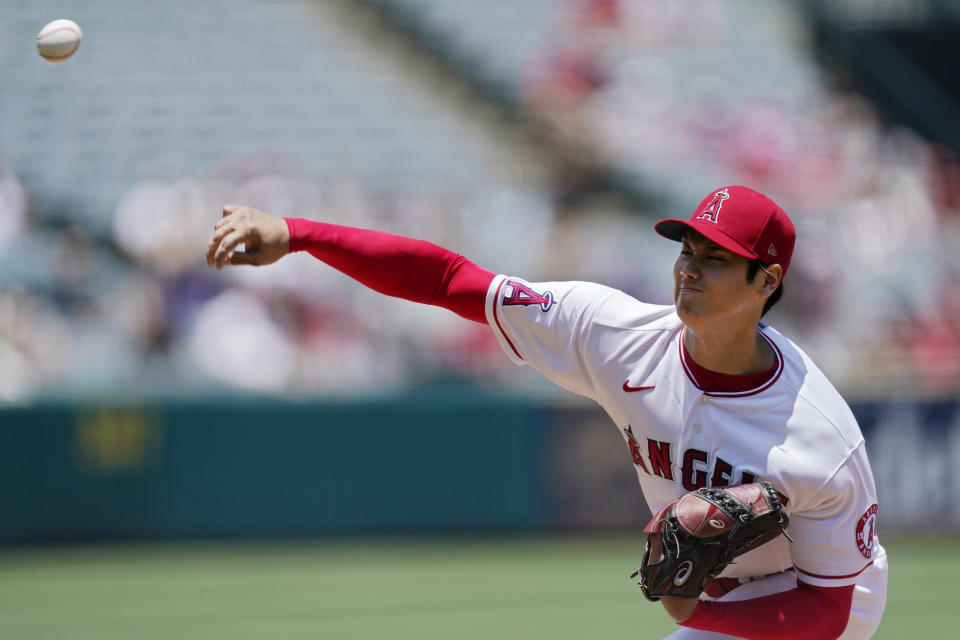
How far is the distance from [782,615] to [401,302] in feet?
22.0

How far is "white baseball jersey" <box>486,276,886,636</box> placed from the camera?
3047 millimetres

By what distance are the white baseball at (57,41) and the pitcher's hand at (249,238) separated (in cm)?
150

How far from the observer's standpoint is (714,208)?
122 inches

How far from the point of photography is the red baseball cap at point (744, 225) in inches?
120

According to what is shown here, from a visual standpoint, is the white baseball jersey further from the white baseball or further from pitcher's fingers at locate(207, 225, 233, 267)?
the white baseball

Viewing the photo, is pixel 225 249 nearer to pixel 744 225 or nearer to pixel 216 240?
pixel 216 240

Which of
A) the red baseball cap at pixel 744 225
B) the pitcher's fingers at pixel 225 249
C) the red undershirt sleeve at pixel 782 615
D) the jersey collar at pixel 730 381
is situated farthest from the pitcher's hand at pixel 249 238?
the red undershirt sleeve at pixel 782 615

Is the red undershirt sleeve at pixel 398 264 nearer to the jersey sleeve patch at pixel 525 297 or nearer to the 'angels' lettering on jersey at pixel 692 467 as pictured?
the jersey sleeve patch at pixel 525 297

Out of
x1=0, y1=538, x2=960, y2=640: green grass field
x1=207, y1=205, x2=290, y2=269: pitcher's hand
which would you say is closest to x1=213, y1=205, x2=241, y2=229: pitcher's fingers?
x1=207, y1=205, x2=290, y2=269: pitcher's hand

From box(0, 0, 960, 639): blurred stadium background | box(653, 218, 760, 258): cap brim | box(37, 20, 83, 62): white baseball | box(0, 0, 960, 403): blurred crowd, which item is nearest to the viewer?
box(653, 218, 760, 258): cap brim

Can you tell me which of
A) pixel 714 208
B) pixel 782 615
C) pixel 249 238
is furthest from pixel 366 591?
pixel 714 208

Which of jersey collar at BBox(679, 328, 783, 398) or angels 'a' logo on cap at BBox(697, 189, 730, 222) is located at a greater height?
angels 'a' logo on cap at BBox(697, 189, 730, 222)

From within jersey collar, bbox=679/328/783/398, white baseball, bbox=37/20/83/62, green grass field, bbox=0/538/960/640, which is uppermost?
white baseball, bbox=37/20/83/62

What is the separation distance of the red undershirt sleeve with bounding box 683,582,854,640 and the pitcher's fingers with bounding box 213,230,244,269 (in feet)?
5.01
